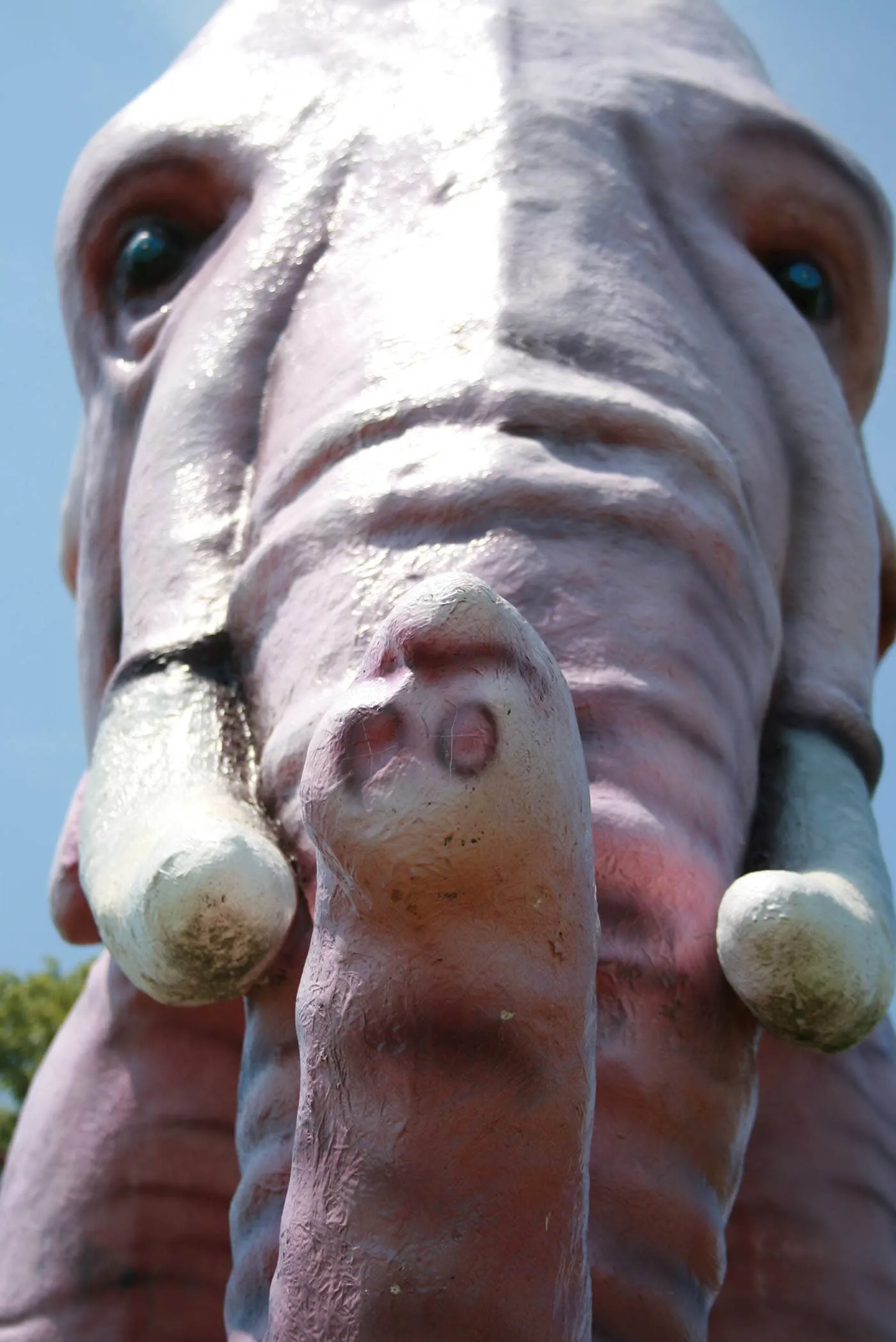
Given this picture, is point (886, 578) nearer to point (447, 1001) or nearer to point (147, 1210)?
point (147, 1210)

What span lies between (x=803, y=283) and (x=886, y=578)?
363 millimetres

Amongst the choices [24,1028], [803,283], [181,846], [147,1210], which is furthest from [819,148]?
[24,1028]

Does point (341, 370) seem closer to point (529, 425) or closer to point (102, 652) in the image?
point (529, 425)

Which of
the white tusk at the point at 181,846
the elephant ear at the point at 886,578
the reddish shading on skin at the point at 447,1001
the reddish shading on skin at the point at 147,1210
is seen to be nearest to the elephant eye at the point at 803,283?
the elephant ear at the point at 886,578

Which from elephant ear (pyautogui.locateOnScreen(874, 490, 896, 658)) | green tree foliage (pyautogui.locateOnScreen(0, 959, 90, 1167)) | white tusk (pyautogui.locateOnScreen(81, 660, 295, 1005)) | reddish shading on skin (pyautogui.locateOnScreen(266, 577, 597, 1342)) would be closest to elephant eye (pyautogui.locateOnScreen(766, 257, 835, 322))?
elephant ear (pyautogui.locateOnScreen(874, 490, 896, 658))

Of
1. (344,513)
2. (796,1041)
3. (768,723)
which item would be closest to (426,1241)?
(796,1041)

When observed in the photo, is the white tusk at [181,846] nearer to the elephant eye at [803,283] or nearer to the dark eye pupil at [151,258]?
the dark eye pupil at [151,258]

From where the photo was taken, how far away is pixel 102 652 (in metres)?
2.18

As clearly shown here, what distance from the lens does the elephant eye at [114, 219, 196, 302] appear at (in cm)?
223

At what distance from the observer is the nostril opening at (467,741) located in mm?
1062

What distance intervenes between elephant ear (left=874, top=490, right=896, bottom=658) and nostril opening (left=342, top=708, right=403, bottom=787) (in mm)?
1294

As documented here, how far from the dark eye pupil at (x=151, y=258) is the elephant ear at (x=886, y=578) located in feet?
2.67

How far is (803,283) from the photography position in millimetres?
2234

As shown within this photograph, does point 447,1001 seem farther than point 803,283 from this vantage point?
No
